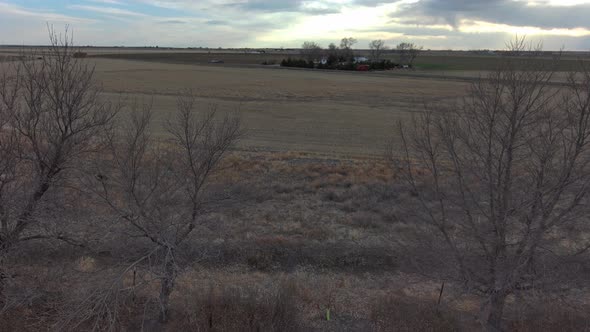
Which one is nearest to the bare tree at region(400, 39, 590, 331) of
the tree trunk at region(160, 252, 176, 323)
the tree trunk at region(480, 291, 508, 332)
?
the tree trunk at region(480, 291, 508, 332)

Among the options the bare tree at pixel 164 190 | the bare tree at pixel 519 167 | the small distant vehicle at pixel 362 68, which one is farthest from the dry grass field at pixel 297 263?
the small distant vehicle at pixel 362 68

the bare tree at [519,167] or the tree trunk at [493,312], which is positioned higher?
the bare tree at [519,167]

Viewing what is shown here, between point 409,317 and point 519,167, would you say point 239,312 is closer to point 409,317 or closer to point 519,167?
point 409,317

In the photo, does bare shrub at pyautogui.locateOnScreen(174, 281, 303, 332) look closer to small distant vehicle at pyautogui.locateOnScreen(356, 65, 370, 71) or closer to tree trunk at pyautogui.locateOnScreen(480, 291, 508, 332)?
tree trunk at pyautogui.locateOnScreen(480, 291, 508, 332)

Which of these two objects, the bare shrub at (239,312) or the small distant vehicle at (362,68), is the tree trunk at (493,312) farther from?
the small distant vehicle at (362,68)

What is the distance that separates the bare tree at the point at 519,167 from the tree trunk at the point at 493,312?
21 mm

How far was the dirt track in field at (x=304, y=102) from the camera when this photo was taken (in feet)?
96.6

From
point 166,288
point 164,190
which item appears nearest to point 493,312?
point 166,288

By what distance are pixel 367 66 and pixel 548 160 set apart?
3714 inches

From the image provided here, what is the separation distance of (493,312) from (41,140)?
985 cm

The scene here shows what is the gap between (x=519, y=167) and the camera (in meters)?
8.50

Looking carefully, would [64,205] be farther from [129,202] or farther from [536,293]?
[536,293]

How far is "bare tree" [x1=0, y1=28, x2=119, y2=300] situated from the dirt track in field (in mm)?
6553

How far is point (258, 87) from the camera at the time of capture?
59.4m
